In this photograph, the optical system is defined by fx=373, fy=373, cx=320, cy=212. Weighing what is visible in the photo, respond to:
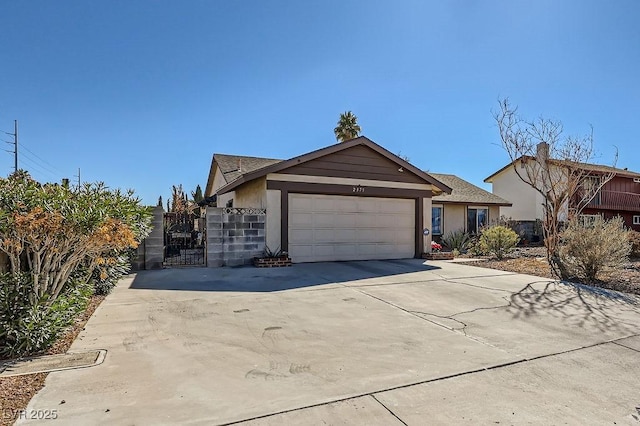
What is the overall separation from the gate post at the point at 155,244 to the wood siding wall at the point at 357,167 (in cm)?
379

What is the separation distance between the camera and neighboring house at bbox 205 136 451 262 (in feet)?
37.7

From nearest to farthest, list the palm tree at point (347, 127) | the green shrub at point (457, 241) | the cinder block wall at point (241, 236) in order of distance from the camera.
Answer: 1. the cinder block wall at point (241, 236)
2. the green shrub at point (457, 241)
3. the palm tree at point (347, 127)

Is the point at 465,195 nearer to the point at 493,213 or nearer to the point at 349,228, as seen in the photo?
the point at 493,213

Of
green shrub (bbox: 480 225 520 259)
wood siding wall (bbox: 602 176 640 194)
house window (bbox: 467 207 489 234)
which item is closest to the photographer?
green shrub (bbox: 480 225 520 259)

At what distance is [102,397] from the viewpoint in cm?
318

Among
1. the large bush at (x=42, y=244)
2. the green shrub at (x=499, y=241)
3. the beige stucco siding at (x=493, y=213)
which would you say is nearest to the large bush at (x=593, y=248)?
the green shrub at (x=499, y=241)

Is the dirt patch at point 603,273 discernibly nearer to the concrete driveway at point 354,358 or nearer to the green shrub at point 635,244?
the green shrub at point 635,244

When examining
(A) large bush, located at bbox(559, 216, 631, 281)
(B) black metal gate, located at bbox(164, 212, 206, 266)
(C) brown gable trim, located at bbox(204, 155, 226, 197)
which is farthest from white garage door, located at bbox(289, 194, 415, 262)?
(C) brown gable trim, located at bbox(204, 155, 226, 197)

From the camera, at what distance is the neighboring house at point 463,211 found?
1961 centimetres

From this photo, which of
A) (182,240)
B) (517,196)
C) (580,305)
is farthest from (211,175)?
(517,196)

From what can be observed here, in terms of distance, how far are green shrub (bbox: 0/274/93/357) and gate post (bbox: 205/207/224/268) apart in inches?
243

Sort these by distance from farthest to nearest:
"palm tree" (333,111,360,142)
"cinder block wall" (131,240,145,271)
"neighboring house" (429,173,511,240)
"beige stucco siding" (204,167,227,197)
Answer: "palm tree" (333,111,360,142), "beige stucco siding" (204,167,227,197), "neighboring house" (429,173,511,240), "cinder block wall" (131,240,145,271)

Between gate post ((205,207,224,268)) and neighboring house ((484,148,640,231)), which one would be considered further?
neighboring house ((484,148,640,231))

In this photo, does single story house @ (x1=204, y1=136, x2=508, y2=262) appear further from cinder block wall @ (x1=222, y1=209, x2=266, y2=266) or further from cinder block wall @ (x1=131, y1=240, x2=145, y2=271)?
cinder block wall @ (x1=131, y1=240, x2=145, y2=271)
